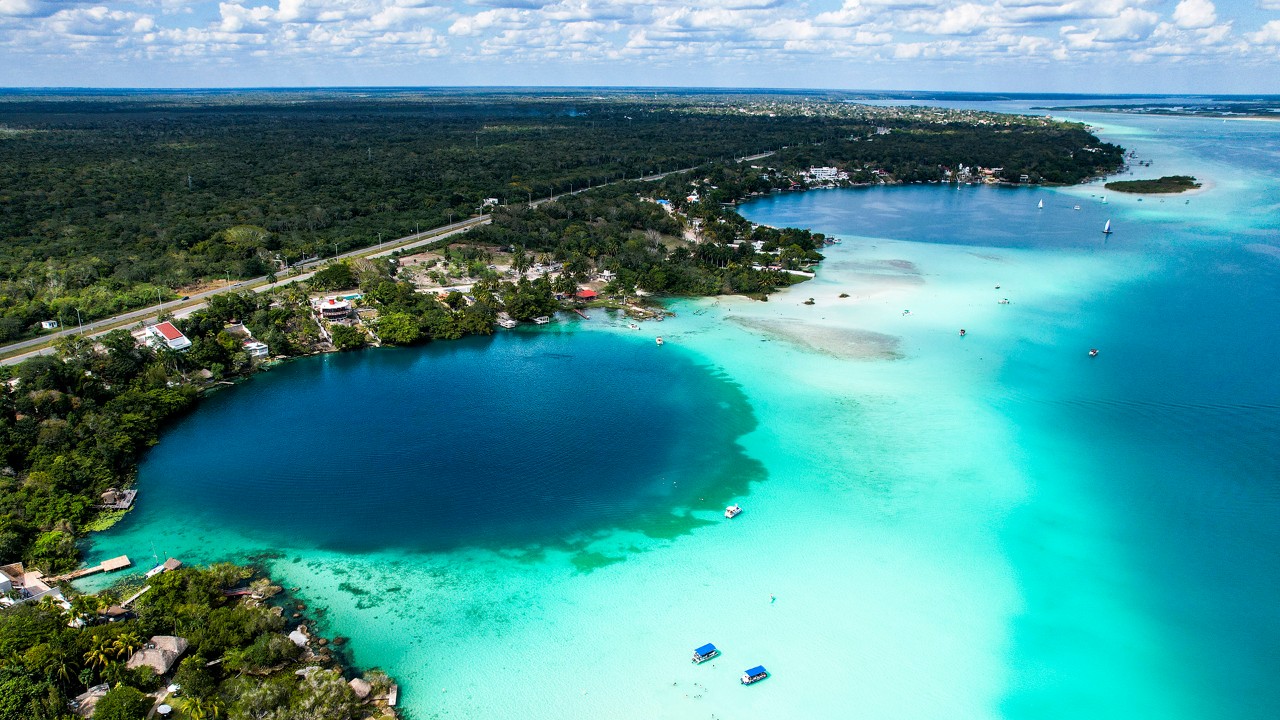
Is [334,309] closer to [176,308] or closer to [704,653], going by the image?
[176,308]

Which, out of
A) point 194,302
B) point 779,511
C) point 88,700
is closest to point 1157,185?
point 779,511

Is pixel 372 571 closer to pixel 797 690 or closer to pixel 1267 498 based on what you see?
pixel 797 690

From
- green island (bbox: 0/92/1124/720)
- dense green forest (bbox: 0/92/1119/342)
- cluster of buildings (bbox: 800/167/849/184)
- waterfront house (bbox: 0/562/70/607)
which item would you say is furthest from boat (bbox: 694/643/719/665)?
cluster of buildings (bbox: 800/167/849/184)

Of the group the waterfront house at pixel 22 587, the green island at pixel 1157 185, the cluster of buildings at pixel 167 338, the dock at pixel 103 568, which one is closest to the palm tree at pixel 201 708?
the waterfront house at pixel 22 587

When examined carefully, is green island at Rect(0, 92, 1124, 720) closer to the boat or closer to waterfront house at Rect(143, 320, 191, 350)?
waterfront house at Rect(143, 320, 191, 350)

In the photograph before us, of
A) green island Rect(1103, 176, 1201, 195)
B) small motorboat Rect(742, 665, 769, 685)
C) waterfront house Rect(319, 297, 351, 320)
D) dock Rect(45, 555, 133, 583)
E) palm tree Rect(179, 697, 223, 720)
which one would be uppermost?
green island Rect(1103, 176, 1201, 195)

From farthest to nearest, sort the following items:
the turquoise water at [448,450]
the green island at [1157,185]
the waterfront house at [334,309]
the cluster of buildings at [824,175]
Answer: the cluster of buildings at [824,175], the green island at [1157,185], the waterfront house at [334,309], the turquoise water at [448,450]

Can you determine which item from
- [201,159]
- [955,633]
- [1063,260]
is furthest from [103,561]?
[201,159]

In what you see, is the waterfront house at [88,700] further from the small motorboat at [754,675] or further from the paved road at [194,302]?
the paved road at [194,302]
